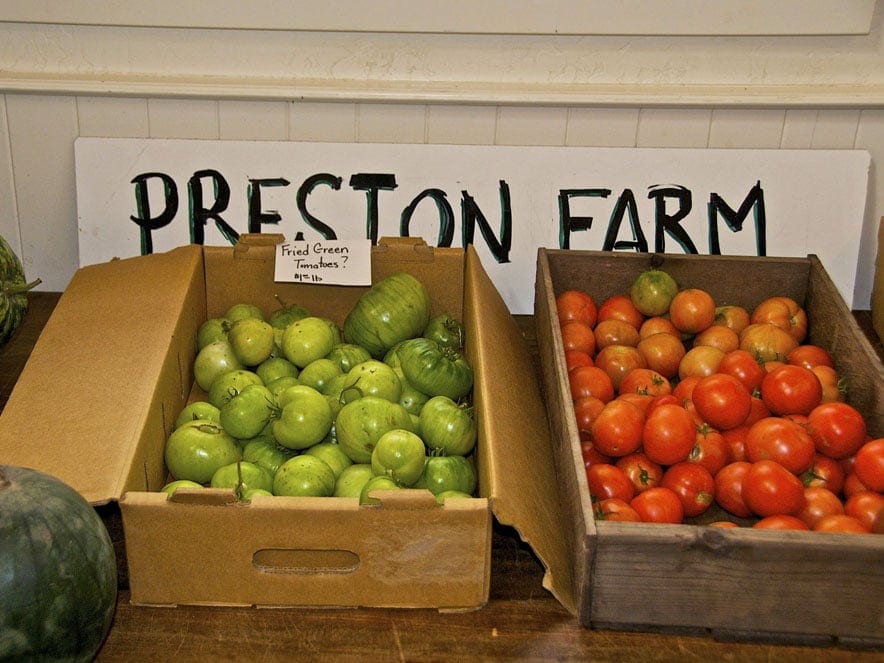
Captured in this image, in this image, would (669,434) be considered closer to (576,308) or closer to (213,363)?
(576,308)

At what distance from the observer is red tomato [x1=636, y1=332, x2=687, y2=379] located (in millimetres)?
1610

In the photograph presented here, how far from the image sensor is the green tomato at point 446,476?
1.24 m

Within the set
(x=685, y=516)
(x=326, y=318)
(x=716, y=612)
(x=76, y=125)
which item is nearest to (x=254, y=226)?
(x=326, y=318)

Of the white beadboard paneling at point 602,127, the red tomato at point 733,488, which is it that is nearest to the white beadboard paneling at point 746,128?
the white beadboard paneling at point 602,127

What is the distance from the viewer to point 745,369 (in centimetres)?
148

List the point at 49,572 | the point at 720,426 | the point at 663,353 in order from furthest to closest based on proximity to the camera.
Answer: the point at 663,353 < the point at 720,426 < the point at 49,572

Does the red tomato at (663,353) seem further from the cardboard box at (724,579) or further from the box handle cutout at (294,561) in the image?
the box handle cutout at (294,561)

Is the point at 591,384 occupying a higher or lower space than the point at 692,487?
higher

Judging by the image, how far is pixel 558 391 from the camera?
1387 millimetres

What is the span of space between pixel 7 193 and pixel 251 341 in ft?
2.66

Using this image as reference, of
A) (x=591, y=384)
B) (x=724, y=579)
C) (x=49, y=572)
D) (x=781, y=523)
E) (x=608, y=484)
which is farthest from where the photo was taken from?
(x=591, y=384)

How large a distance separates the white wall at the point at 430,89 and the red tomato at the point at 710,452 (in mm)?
811

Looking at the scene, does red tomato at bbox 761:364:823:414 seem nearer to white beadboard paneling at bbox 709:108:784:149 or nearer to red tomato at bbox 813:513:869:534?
red tomato at bbox 813:513:869:534

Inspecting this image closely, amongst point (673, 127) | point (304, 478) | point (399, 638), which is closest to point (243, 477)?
point (304, 478)
